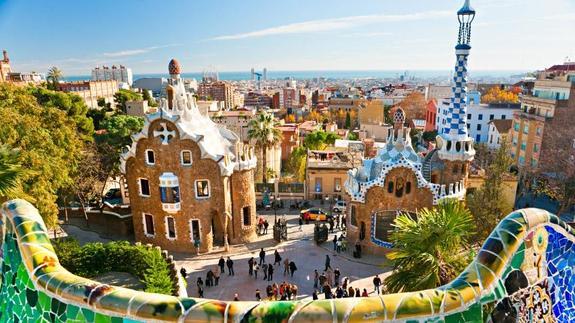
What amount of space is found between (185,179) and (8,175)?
1008 centimetres

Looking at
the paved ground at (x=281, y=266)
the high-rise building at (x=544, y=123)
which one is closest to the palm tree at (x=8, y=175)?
the paved ground at (x=281, y=266)

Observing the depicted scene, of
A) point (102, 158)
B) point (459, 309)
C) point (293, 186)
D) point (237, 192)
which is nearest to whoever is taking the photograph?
point (459, 309)

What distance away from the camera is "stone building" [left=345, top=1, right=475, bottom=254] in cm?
2216

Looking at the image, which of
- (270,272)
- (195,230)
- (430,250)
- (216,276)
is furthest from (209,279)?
(430,250)

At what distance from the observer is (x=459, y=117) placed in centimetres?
2311

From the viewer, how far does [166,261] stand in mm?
17047

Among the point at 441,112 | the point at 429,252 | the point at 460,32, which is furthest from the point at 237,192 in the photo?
the point at 441,112

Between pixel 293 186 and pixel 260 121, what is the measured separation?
6697mm

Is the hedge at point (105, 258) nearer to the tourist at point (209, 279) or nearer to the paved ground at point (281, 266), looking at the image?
the tourist at point (209, 279)

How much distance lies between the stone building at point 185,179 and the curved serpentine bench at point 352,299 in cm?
1652

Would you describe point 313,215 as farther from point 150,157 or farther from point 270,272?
point 150,157

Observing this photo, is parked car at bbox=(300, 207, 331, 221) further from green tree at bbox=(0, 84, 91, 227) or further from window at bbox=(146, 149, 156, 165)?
green tree at bbox=(0, 84, 91, 227)

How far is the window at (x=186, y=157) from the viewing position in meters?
22.6

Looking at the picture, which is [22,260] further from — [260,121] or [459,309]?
[260,121]
